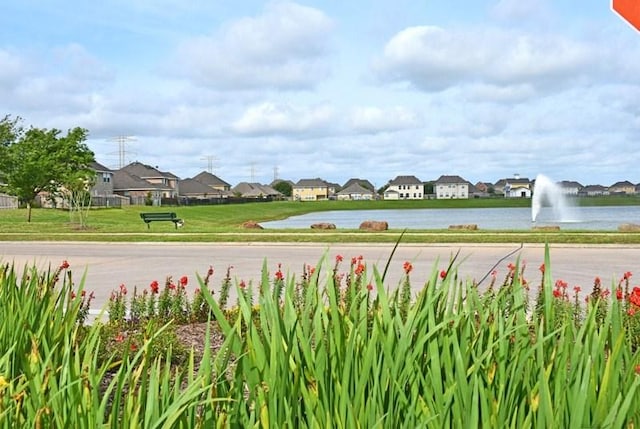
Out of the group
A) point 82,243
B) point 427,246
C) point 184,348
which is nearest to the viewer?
point 184,348

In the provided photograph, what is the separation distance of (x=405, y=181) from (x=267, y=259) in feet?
513

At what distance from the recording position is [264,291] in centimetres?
247

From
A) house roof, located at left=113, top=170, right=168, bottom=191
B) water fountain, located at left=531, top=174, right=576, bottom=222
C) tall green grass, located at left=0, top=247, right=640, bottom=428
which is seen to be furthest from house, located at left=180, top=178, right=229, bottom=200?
tall green grass, located at left=0, top=247, right=640, bottom=428

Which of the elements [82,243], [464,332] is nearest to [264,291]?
[464,332]

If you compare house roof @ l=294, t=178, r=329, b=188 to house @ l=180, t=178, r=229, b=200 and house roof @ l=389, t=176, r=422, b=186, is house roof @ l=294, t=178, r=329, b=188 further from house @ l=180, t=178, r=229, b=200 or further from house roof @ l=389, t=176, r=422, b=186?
house @ l=180, t=178, r=229, b=200

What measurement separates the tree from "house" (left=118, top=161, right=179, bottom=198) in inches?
1942

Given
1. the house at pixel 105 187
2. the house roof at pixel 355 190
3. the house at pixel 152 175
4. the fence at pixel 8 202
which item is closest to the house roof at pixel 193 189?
the house at pixel 152 175

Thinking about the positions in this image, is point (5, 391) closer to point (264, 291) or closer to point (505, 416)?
point (264, 291)

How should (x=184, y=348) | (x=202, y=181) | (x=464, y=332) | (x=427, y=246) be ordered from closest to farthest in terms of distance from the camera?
(x=464, y=332) → (x=184, y=348) → (x=427, y=246) → (x=202, y=181)

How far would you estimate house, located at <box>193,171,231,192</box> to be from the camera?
490 ft

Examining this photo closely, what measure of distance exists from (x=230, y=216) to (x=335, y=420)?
6496 cm

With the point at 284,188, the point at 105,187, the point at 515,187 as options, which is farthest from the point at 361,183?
the point at 105,187

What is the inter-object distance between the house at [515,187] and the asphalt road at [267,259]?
5201 inches

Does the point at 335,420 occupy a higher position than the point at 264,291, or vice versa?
the point at 264,291
